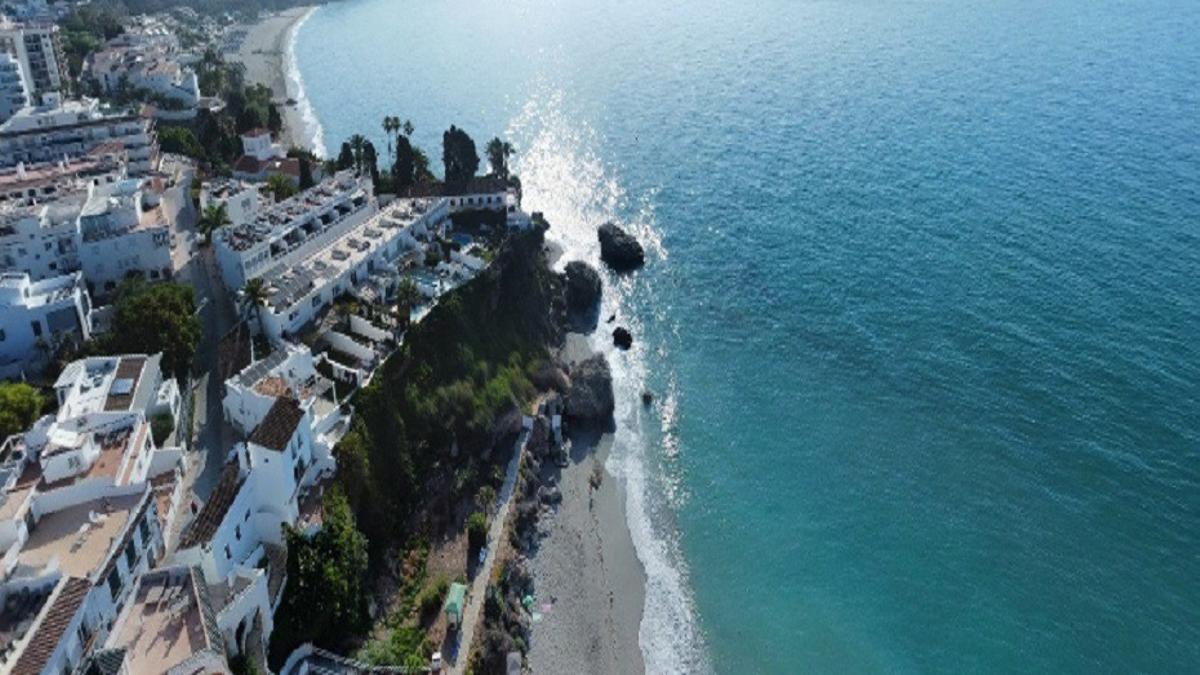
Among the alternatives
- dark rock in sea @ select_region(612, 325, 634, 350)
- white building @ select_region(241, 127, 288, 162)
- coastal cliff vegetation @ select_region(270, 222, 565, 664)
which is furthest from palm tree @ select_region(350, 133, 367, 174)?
dark rock in sea @ select_region(612, 325, 634, 350)

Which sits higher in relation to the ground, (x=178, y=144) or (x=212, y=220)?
(x=212, y=220)

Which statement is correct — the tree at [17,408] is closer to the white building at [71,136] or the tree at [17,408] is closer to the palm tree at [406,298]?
the palm tree at [406,298]

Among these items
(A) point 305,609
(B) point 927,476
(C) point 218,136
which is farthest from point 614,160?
(A) point 305,609

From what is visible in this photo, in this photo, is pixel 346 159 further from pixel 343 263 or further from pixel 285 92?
pixel 285 92

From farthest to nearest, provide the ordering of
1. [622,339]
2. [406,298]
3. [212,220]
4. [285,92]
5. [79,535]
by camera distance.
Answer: [285,92] → [622,339] → [212,220] → [406,298] → [79,535]

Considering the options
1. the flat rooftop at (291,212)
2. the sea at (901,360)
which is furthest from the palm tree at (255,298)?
the sea at (901,360)

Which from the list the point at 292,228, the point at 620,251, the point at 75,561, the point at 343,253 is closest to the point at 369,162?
the point at 292,228
